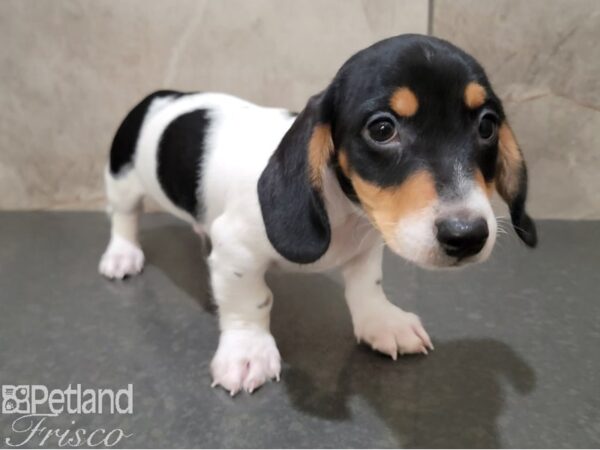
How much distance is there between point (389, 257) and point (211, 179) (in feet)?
2.81

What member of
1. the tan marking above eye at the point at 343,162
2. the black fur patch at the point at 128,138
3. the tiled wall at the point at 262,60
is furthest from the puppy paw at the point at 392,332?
the tiled wall at the point at 262,60

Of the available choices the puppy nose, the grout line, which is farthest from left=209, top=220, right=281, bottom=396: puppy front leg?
the grout line

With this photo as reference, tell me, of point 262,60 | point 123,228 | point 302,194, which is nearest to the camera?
point 302,194

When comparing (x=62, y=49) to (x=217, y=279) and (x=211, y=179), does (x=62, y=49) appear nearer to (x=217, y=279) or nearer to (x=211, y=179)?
(x=211, y=179)

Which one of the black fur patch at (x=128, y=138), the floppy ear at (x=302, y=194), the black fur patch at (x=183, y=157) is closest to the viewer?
the floppy ear at (x=302, y=194)

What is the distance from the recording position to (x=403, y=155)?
46.6 inches

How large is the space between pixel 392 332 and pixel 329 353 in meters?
0.18

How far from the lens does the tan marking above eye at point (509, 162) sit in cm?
140

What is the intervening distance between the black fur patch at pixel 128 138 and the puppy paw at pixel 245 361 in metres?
0.80

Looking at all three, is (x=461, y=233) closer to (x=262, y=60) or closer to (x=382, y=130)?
(x=382, y=130)

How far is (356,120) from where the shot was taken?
1.23m

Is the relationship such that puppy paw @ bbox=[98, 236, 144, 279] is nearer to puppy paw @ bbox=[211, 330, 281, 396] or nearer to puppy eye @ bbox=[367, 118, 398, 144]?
puppy paw @ bbox=[211, 330, 281, 396]

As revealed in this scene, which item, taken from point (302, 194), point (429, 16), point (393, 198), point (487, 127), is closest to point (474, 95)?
point (487, 127)

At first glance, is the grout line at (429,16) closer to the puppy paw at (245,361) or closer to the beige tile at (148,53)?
the beige tile at (148,53)
